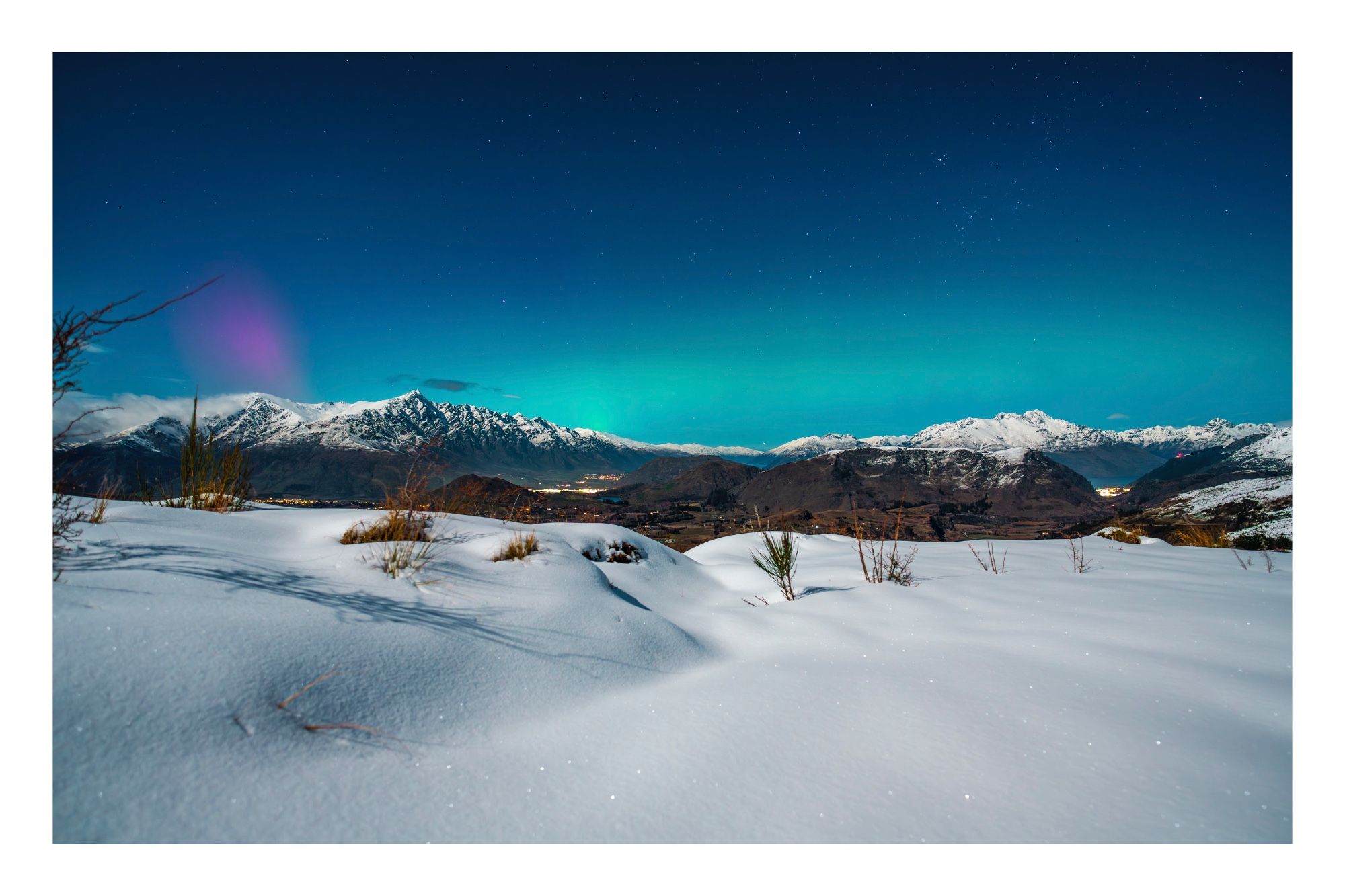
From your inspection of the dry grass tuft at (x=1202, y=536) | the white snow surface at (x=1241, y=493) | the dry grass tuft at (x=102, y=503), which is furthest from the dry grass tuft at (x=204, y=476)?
the white snow surface at (x=1241, y=493)

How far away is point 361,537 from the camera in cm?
310

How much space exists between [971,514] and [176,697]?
3277 cm

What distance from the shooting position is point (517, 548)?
3.14 metres

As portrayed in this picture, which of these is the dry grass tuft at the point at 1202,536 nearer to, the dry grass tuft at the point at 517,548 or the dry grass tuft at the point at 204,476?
the dry grass tuft at the point at 517,548

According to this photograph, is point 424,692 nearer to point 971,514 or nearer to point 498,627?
point 498,627

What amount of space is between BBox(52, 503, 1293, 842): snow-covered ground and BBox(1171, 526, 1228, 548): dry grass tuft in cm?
462

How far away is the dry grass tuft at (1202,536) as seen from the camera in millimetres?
5742

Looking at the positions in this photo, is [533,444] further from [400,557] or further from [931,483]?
[400,557]

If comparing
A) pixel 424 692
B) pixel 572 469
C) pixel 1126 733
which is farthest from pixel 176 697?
pixel 572 469

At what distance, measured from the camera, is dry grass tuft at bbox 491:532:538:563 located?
10.1 ft

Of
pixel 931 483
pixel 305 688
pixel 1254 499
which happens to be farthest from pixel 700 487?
pixel 305 688

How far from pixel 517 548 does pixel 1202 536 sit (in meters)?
7.87

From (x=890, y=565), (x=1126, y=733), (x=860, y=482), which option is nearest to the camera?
(x=1126, y=733)

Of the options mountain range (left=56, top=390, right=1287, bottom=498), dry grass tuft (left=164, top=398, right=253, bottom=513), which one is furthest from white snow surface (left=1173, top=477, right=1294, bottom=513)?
mountain range (left=56, top=390, right=1287, bottom=498)
